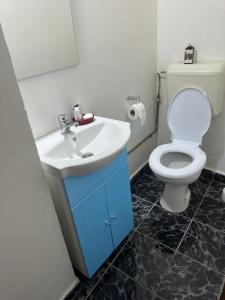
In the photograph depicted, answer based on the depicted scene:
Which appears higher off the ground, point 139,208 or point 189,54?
point 189,54

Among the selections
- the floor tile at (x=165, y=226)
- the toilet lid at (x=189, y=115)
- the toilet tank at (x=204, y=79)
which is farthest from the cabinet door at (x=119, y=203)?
the toilet tank at (x=204, y=79)

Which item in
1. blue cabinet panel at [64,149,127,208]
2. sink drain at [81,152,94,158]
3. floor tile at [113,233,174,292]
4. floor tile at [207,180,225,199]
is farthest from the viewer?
floor tile at [207,180,225,199]

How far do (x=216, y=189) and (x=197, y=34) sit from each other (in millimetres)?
1246

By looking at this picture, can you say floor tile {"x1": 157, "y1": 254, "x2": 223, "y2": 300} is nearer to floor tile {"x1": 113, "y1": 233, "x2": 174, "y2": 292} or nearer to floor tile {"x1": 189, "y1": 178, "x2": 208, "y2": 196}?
floor tile {"x1": 113, "y1": 233, "x2": 174, "y2": 292}

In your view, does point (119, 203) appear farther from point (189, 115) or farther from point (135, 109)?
point (189, 115)

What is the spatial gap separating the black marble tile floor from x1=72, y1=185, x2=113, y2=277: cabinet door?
0.14 metres

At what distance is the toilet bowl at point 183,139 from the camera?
5.43ft

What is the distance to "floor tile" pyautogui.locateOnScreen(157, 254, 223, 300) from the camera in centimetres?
125

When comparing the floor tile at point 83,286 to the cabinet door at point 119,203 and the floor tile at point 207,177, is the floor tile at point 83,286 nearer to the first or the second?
the cabinet door at point 119,203

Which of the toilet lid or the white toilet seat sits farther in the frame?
the toilet lid

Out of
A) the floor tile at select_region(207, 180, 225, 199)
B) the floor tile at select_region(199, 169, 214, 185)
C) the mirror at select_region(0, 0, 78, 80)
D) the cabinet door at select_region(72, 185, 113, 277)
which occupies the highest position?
the mirror at select_region(0, 0, 78, 80)

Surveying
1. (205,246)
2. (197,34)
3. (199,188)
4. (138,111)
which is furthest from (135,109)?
(205,246)

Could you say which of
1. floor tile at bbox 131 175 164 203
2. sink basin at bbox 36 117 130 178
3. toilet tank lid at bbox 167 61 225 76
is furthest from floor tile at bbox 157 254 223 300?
toilet tank lid at bbox 167 61 225 76

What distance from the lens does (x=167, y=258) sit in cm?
144
